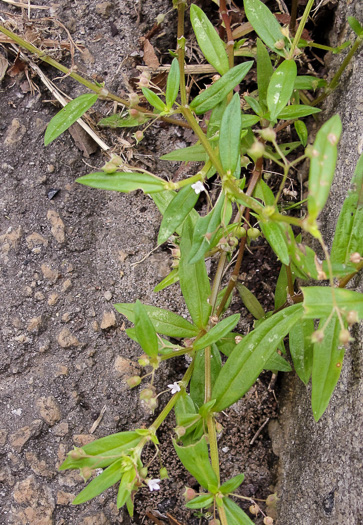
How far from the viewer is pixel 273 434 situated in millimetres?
2295

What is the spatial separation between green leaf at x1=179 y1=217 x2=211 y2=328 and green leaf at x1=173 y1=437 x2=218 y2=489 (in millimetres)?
450

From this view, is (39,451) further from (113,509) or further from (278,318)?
(278,318)

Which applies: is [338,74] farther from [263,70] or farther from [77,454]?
[77,454]

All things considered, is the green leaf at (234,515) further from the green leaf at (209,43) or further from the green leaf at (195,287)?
the green leaf at (209,43)

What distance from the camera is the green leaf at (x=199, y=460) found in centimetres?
164

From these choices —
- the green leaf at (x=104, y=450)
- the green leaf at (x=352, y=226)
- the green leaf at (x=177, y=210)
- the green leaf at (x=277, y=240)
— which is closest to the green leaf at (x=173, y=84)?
the green leaf at (x=177, y=210)

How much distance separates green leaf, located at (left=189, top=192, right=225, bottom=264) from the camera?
1748mm

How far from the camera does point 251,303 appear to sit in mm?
2268

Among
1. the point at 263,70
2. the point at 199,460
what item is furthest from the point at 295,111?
the point at 199,460

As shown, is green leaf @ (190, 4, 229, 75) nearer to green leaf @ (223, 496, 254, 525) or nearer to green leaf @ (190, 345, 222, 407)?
green leaf @ (190, 345, 222, 407)

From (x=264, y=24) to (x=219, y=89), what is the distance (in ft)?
1.19

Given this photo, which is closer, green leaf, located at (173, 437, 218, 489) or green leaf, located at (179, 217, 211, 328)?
green leaf, located at (173, 437, 218, 489)

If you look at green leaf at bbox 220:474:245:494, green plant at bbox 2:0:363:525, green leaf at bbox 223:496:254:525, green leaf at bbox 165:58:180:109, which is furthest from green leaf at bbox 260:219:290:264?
green leaf at bbox 223:496:254:525

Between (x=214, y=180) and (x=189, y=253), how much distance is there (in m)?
0.73
